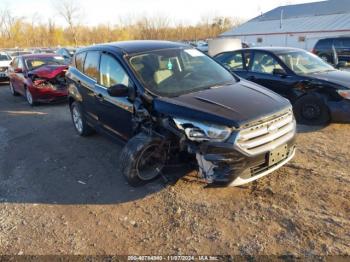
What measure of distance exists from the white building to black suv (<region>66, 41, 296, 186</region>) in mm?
32997

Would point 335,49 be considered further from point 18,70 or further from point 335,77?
point 18,70

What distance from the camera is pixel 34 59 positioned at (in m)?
10.9

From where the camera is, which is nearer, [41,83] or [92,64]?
[92,64]

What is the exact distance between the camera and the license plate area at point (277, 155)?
3.66 metres

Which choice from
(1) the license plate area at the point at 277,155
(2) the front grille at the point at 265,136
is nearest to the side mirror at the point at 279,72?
(2) the front grille at the point at 265,136

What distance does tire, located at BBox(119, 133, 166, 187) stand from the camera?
3.98m

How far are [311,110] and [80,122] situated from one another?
453 cm

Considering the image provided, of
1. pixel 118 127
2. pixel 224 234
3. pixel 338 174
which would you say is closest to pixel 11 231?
pixel 118 127

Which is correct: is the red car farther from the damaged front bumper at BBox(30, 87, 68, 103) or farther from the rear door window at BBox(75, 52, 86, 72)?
the rear door window at BBox(75, 52, 86, 72)

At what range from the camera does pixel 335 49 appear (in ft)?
55.8

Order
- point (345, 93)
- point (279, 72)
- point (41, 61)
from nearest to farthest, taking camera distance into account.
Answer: point (345, 93) → point (279, 72) → point (41, 61)

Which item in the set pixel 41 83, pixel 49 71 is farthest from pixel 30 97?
pixel 49 71

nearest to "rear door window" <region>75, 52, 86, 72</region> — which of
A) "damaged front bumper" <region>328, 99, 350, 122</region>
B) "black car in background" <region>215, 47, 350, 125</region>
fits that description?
"black car in background" <region>215, 47, 350, 125</region>

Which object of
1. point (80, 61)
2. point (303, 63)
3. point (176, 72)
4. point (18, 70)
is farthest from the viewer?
point (18, 70)
